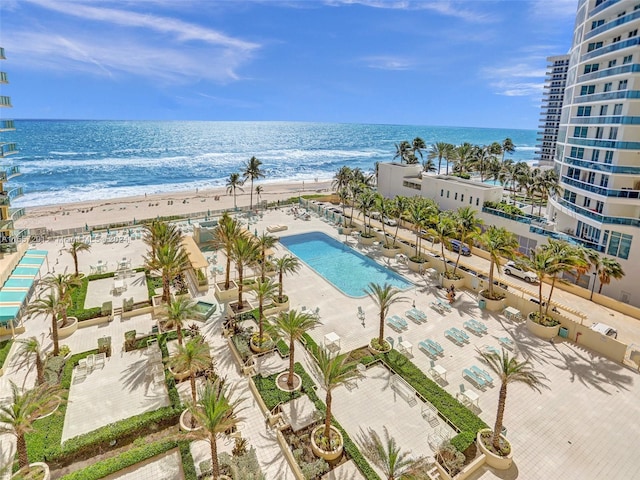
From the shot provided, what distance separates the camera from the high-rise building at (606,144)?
3041cm

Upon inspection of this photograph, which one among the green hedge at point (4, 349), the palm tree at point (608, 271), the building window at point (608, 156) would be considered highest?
the building window at point (608, 156)

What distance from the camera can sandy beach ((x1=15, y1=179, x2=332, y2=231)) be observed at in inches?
2140

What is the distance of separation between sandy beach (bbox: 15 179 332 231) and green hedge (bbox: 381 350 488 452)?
47758mm

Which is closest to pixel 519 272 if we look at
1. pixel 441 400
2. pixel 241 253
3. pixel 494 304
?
pixel 494 304

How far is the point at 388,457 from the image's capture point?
1344 centimetres

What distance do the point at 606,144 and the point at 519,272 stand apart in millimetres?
13869

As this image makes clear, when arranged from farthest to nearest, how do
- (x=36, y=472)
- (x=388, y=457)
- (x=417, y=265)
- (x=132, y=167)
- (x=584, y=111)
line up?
1. (x=132, y=167)
2. (x=584, y=111)
3. (x=417, y=265)
4. (x=36, y=472)
5. (x=388, y=457)

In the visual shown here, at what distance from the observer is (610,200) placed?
3102cm

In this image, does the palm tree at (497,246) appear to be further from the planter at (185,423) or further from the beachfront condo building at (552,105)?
the beachfront condo building at (552,105)

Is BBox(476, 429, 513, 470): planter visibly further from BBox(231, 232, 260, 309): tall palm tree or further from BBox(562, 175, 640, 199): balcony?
BBox(562, 175, 640, 199): balcony

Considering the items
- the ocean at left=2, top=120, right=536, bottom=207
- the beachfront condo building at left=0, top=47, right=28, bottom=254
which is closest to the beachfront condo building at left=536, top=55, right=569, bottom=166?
the ocean at left=2, top=120, right=536, bottom=207

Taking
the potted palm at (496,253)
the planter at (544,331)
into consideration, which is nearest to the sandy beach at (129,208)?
the potted palm at (496,253)

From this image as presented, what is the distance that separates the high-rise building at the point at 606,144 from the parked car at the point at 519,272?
4527 mm

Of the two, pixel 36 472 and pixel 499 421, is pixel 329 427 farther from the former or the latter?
pixel 36 472
